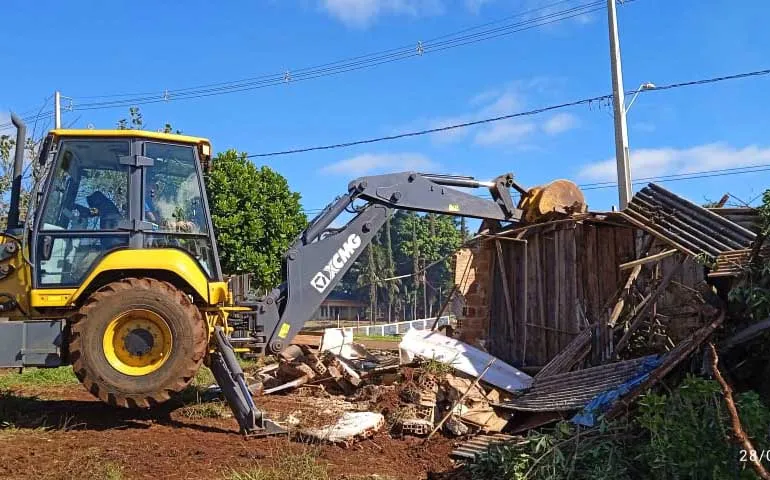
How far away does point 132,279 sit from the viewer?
22.5 feet

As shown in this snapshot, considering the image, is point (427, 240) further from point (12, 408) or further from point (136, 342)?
point (136, 342)

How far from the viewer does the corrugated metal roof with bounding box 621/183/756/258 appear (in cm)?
728

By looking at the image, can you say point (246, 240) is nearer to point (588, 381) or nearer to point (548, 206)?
point (548, 206)

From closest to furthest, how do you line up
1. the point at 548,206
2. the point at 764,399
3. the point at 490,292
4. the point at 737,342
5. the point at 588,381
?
the point at 764,399 < the point at 737,342 < the point at 588,381 < the point at 548,206 < the point at 490,292

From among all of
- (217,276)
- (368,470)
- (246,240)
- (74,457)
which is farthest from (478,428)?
(246,240)

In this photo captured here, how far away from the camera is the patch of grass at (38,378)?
11000 millimetres

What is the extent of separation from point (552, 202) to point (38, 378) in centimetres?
876

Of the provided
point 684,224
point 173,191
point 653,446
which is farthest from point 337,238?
point 653,446

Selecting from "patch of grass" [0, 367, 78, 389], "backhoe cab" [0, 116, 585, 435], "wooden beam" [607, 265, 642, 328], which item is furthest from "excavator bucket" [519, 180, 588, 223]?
"patch of grass" [0, 367, 78, 389]

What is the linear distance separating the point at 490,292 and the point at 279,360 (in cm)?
360

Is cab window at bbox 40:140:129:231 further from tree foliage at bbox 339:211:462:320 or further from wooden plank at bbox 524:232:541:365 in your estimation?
tree foliage at bbox 339:211:462:320

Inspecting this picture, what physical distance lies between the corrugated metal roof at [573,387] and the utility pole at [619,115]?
22.2ft

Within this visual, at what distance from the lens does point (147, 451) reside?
633cm

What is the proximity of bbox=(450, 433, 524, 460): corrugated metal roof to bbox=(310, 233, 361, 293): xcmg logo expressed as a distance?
2.38 m
